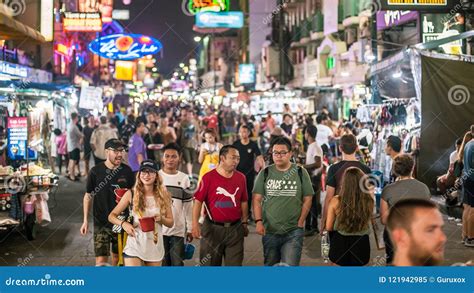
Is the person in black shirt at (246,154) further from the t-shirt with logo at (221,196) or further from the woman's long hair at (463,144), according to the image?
the t-shirt with logo at (221,196)


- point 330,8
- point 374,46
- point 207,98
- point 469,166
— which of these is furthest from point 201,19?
point 469,166

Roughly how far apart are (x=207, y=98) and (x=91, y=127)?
50.1 meters

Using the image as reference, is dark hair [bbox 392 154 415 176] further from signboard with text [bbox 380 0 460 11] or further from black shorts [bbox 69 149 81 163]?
black shorts [bbox 69 149 81 163]

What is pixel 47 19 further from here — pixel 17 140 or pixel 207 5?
pixel 207 5

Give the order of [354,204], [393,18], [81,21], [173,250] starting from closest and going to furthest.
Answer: [354,204] → [173,250] → [393,18] → [81,21]

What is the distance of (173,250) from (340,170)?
81.3 inches

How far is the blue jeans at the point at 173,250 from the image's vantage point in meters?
7.87

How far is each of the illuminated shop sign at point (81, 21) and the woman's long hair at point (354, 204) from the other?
25015 mm

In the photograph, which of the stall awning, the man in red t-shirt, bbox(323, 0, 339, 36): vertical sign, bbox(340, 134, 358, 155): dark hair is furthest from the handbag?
bbox(323, 0, 339, 36): vertical sign

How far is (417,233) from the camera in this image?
12.3 ft

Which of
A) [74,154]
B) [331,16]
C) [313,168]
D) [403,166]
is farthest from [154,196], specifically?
[331,16]

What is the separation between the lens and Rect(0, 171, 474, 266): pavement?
1043 centimetres

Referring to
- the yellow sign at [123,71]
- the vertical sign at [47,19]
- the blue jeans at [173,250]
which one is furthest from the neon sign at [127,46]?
the yellow sign at [123,71]

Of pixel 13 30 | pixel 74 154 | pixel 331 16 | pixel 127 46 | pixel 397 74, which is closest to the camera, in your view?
pixel 13 30
